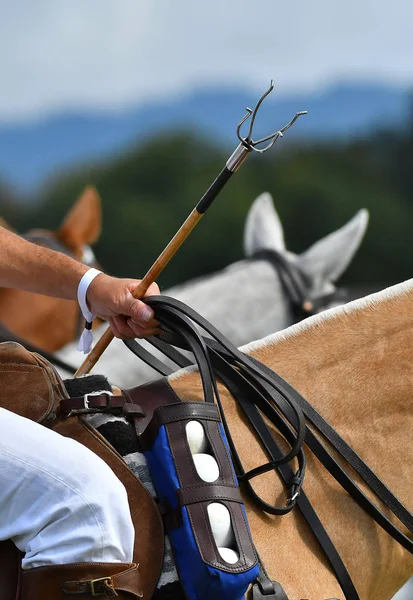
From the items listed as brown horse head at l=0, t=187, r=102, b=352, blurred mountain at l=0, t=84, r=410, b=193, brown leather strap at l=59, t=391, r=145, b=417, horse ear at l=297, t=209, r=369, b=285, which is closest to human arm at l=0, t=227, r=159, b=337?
brown leather strap at l=59, t=391, r=145, b=417

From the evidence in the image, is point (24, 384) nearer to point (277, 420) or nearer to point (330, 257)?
point (277, 420)

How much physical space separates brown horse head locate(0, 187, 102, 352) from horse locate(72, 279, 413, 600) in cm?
279

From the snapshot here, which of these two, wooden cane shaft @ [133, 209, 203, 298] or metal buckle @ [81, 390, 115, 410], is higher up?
wooden cane shaft @ [133, 209, 203, 298]

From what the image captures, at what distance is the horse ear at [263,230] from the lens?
5.36 meters

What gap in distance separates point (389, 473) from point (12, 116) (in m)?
42.5

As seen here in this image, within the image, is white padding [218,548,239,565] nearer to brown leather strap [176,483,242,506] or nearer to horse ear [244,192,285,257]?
brown leather strap [176,483,242,506]

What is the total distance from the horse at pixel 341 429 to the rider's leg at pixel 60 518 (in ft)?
0.60

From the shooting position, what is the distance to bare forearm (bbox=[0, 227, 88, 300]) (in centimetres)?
236

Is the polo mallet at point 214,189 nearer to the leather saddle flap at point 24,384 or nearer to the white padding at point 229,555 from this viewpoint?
the leather saddle flap at point 24,384

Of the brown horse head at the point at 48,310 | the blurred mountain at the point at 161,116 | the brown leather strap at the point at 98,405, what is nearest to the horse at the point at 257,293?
the brown horse head at the point at 48,310

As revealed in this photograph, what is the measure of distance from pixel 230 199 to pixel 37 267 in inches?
606

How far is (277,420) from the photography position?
2205 millimetres

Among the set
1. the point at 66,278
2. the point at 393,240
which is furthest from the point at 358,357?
the point at 393,240

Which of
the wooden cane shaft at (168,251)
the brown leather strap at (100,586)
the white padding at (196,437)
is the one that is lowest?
the brown leather strap at (100,586)
